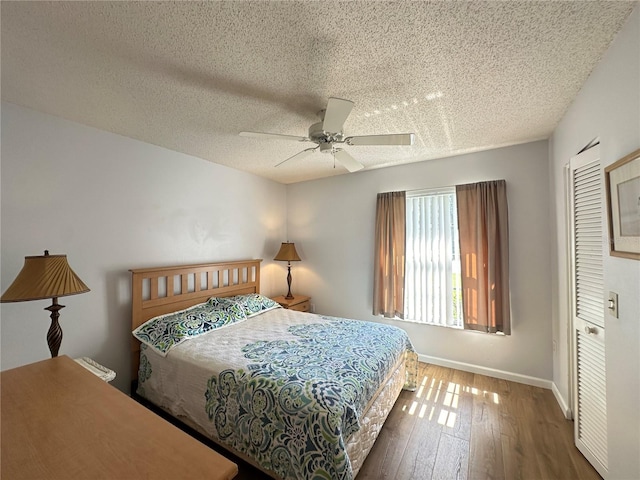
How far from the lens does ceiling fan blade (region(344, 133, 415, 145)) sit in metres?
1.72

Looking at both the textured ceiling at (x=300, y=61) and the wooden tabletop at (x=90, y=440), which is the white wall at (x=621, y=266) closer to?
the textured ceiling at (x=300, y=61)

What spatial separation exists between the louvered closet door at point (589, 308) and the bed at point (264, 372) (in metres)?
1.22

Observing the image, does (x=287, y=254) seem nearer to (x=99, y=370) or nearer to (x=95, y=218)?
(x=95, y=218)

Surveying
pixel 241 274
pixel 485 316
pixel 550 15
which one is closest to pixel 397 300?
pixel 485 316

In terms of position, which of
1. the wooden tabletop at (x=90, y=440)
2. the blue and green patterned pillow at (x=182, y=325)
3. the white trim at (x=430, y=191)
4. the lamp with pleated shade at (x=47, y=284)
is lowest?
the blue and green patterned pillow at (x=182, y=325)

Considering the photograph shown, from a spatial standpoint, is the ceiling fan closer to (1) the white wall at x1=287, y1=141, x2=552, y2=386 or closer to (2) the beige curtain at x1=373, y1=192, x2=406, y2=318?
(2) the beige curtain at x1=373, y1=192, x2=406, y2=318

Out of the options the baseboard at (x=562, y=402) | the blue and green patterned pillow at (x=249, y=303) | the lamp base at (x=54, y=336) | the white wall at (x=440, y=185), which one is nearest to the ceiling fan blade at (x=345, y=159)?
the white wall at (x=440, y=185)

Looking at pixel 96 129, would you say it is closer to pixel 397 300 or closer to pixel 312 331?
pixel 312 331

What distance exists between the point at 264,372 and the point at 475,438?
167cm

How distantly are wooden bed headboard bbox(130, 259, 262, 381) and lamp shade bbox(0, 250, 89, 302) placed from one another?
0.72 metres

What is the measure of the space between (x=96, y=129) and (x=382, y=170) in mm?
3040

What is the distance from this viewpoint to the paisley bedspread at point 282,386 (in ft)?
4.55

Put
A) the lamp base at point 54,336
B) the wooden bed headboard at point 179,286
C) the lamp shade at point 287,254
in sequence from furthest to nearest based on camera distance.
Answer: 1. the lamp shade at point 287,254
2. the wooden bed headboard at point 179,286
3. the lamp base at point 54,336

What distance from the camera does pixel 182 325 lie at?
231cm
